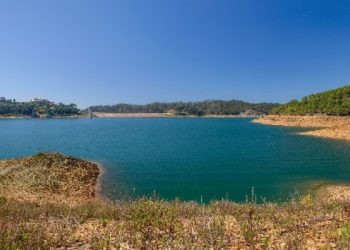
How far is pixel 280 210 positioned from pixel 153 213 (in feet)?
14.7

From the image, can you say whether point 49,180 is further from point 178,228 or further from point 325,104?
point 325,104

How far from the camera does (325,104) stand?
134625 mm

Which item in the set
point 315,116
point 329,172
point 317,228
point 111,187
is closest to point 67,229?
point 317,228

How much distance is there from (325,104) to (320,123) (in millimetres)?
13160

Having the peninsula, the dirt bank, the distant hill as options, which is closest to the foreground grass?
the dirt bank

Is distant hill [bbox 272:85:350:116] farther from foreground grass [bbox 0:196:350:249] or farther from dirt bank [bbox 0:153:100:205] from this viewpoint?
foreground grass [bbox 0:196:350:249]

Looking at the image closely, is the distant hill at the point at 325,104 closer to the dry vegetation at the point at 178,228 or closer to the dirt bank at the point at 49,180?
the dirt bank at the point at 49,180

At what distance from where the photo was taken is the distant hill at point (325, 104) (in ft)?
413

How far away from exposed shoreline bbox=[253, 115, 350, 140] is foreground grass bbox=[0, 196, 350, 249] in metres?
74.0

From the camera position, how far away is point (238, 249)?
7895 millimetres

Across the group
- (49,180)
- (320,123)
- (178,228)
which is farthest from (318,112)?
(178,228)

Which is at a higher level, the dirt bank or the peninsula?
the peninsula

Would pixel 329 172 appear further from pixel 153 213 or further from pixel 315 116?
pixel 315 116

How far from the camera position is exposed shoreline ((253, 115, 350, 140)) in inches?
3271
